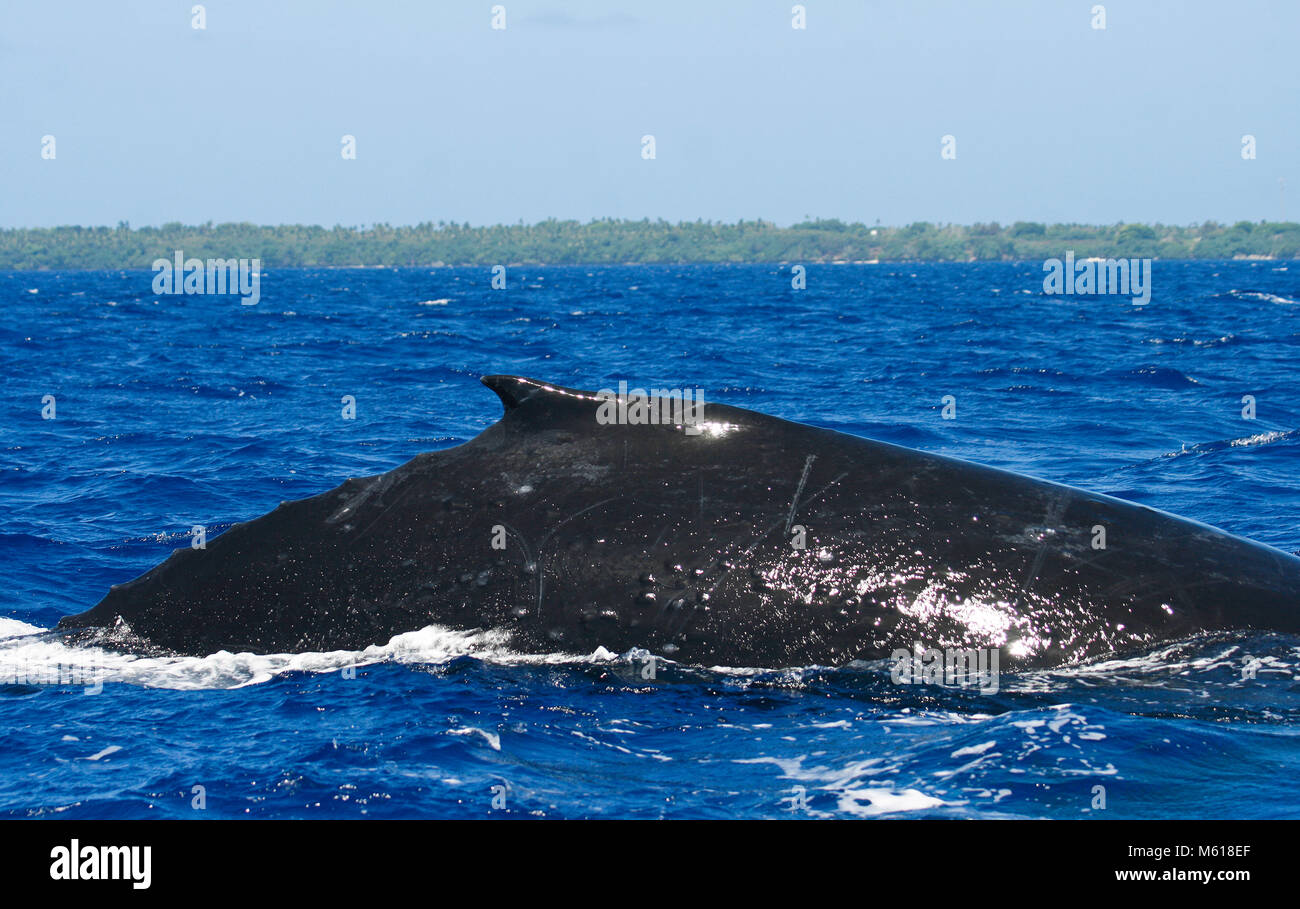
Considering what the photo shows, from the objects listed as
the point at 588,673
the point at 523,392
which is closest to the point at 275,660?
the point at 588,673

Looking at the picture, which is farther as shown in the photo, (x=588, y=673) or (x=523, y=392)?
(x=523, y=392)

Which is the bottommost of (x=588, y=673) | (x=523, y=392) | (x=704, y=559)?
(x=588, y=673)

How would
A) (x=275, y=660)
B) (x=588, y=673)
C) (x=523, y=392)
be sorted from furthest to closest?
(x=523, y=392)
(x=275, y=660)
(x=588, y=673)

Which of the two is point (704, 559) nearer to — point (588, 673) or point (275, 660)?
point (588, 673)

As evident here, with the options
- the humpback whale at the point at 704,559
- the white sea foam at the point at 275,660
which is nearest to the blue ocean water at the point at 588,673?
the white sea foam at the point at 275,660

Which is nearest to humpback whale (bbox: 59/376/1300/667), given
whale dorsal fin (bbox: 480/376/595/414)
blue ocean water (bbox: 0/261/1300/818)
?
whale dorsal fin (bbox: 480/376/595/414)

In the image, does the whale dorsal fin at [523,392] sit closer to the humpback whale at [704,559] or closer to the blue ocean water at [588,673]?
the humpback whale at [704,559]

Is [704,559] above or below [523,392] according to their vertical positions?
below

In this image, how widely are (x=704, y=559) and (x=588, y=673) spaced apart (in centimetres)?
80

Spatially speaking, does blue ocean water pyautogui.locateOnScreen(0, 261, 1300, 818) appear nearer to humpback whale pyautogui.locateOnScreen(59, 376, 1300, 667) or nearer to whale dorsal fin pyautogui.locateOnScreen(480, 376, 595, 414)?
humpback whale pyautogui.locateOnScreen(59, 376, 1300, 667)

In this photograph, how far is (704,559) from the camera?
633cm
